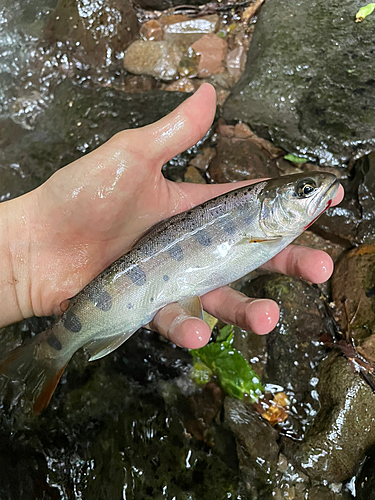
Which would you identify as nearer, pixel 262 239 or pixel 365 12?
pixel 262 239

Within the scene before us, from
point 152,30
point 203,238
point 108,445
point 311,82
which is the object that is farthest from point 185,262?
point 152,30

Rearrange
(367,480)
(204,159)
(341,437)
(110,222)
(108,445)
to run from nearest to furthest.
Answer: (110,222)
(367,480)
(341,437)
(108,445)
(204,159)

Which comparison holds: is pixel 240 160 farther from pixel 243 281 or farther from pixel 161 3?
pixel 161 3

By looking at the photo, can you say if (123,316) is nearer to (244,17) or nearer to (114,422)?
(114,422)

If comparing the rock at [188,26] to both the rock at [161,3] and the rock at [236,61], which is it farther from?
the rock at [236,61]

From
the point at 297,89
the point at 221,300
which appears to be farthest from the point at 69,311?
the point at 297,89

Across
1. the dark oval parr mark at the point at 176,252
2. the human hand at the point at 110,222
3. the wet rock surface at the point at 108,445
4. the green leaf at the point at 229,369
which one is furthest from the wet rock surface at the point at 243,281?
the dark oval parr mark at the point at 176,252
